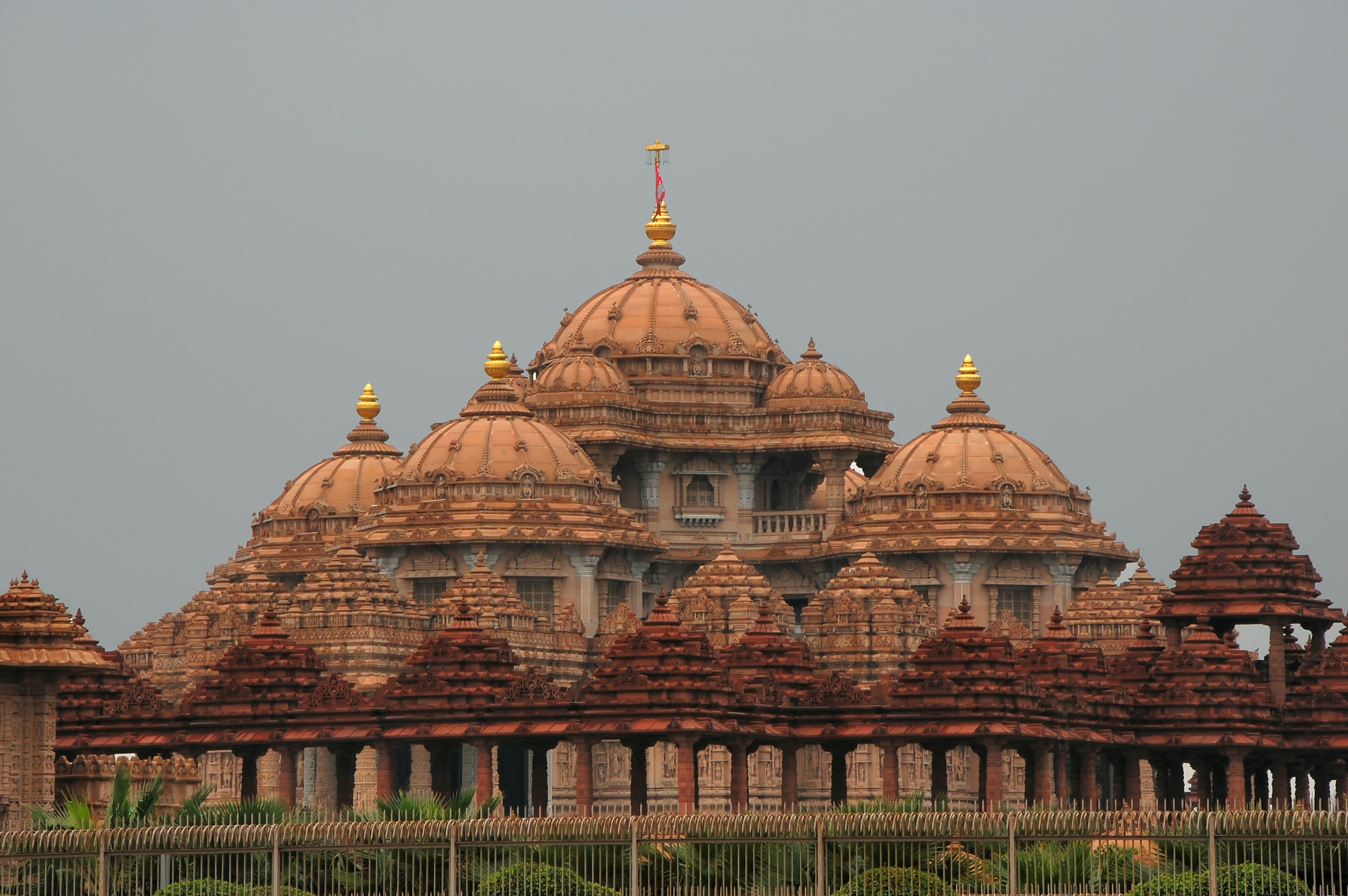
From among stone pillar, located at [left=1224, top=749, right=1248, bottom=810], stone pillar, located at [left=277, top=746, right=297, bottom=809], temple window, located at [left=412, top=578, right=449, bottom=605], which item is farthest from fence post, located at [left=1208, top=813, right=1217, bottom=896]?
temple window, located at [left=412, top=578, right=449, bottom=605]

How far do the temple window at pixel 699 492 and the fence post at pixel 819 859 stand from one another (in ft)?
230

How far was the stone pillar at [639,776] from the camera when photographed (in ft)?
340

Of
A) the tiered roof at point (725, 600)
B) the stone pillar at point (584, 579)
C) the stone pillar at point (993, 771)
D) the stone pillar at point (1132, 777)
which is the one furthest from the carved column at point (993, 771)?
the stone pillar at point (584, 579)

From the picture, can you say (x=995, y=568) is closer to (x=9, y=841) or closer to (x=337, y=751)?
(x=337, y=751)

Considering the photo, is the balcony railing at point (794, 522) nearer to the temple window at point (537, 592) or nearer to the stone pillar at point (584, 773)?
the temple window at point (537, 592)

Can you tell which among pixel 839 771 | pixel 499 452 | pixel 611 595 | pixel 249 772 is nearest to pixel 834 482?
pixel 611 595

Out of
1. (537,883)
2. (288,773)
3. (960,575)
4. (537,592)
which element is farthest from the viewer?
(960,575)

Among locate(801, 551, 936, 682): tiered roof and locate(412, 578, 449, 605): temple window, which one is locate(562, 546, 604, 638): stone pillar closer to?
locate(412, 578, 449, 605): temple window

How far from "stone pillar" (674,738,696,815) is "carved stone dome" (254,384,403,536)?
4023cm

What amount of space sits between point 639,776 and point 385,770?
30.2ft

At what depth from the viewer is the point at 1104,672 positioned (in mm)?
116625

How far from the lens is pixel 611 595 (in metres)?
135

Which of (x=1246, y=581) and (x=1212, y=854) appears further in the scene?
(x=1246, y=581)

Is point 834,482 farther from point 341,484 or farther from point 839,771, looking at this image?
point 839,771
